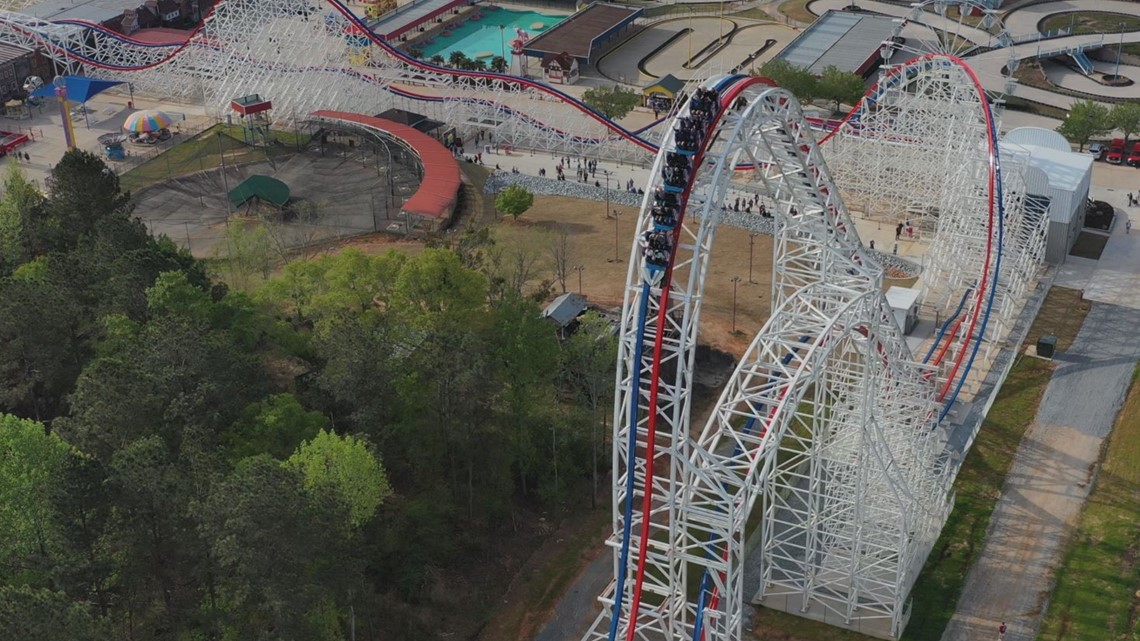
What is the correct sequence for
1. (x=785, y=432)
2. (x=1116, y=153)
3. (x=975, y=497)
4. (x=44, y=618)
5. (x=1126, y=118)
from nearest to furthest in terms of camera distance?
(x=44, y=618)
(x=785, y=432)
(x=975, y=497)
(x=1126, y=118)
(x=1116, y=153)

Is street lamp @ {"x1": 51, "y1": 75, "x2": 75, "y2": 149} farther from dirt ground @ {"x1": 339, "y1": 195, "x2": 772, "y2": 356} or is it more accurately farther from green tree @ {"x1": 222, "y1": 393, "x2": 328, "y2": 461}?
green tree @ {"x1": 222, "y1": 393, "x2": 328, "y2": 461}

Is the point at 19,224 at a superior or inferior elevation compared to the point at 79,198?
inferior

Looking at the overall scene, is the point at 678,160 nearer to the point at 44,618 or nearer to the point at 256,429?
the point at 256,429

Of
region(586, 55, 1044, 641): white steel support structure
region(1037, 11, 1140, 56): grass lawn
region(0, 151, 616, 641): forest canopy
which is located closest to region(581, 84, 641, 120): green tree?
region(0, 151, 616, 641): forest canopy

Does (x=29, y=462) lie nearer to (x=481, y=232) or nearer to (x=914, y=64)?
(x=481, y=232)

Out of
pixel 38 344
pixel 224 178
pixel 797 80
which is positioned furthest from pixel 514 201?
pixel 38 344

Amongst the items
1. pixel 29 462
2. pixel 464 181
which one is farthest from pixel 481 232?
pixel 29 462
